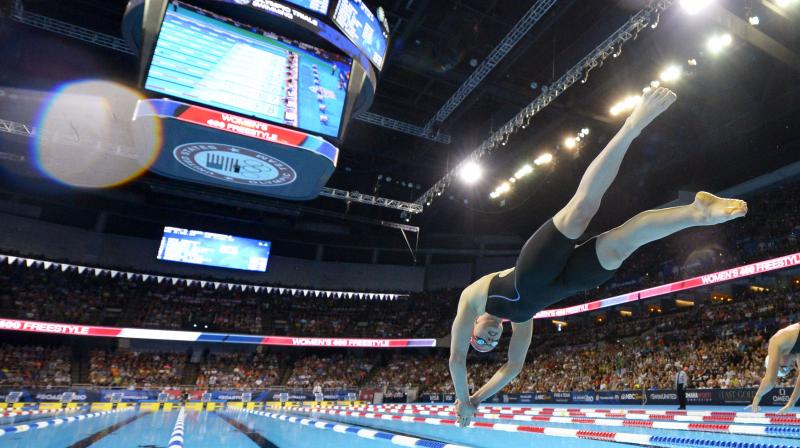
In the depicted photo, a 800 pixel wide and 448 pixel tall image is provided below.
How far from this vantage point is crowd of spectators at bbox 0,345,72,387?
80.7 ft

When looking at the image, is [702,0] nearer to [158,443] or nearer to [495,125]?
[495,125]

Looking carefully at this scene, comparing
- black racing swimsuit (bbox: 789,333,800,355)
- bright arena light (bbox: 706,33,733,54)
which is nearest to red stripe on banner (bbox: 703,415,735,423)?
black racing swimsuit (bbox: 789,333,800,355)

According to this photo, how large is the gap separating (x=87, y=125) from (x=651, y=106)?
22.2m

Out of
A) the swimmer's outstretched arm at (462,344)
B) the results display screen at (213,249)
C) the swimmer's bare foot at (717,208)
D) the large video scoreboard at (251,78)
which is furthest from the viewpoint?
the results display screen at (213,249)

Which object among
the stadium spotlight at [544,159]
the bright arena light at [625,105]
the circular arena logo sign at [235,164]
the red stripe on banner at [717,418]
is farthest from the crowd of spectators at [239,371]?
the red stripe on banner at [717,418]

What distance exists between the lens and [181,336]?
29359 mm

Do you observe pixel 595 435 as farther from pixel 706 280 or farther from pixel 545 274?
pixel 706 280

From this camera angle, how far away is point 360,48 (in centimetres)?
1159

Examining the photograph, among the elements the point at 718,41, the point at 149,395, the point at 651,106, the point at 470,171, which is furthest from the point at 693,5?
the point at 149,395

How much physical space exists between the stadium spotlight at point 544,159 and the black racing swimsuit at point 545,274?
1723 centimetres

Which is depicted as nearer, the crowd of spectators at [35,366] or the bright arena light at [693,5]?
the bright arena light at [693,5]

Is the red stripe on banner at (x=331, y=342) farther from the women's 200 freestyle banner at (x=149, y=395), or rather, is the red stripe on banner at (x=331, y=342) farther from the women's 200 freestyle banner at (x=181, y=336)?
the women's 200 freestyle banner at (x=149, y=395)

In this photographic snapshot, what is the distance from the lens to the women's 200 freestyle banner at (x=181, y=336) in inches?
991

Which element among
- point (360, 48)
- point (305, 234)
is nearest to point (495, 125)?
point (360, 48)
